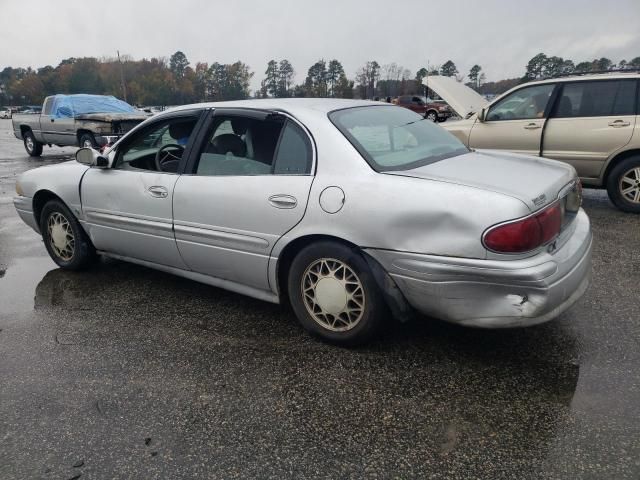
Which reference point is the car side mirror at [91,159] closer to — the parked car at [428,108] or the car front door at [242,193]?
the car front door at [242,193]

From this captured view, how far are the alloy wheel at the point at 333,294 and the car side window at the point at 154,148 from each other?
155cm

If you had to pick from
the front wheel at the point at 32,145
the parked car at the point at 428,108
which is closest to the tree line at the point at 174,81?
the parked car at the point at 428,108

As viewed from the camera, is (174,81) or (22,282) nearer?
(22,282)

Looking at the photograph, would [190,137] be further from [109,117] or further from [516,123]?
[109,117]

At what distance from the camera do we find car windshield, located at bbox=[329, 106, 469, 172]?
117 inches

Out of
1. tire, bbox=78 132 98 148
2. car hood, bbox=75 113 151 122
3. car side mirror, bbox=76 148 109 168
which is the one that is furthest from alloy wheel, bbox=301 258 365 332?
tire, bbox=78 132 98 148

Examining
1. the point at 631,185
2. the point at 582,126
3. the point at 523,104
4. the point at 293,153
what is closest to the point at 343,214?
the point at 293,153

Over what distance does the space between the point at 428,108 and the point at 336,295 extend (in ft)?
101

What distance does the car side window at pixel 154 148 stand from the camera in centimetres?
384

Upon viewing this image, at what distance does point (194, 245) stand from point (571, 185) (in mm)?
2486

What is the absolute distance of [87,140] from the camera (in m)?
13.3

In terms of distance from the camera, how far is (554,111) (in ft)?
21.6

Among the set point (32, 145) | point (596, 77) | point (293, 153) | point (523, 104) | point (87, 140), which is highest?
point (596, 77)

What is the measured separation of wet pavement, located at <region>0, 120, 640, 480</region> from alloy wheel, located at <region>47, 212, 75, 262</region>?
2.42 ft
